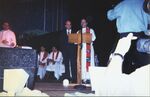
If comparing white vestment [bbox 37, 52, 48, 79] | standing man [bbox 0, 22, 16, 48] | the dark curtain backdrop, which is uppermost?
the dark curtain backdrop

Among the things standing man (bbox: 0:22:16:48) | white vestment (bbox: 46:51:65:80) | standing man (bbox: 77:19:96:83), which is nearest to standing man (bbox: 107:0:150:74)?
standing man (bbox: 77:19:96:83)

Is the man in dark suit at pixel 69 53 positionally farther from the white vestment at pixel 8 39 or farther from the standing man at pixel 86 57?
the white vestment at pixel 8 39

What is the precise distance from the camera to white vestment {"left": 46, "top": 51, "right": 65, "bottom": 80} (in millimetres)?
10203

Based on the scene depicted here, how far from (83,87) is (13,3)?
5.79 meters

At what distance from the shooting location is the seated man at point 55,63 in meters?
10.2

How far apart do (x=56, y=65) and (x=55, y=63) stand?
68mm

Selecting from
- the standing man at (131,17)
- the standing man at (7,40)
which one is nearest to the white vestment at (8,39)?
the standing man at (7,40)

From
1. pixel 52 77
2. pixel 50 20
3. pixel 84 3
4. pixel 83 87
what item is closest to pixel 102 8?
pixel 84 3

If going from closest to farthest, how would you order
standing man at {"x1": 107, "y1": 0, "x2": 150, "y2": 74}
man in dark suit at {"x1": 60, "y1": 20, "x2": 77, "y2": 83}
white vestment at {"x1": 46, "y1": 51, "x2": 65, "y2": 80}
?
1. standing man at {"x1": 107, "y1": 0, "x2": 150, "y2": 74}
2. man in dark suit at {"x1": 60, "y1": 20, "x2": 77, "y2": 83}
3. white vestment at {"x1": 46, "y1": 51, "x2": 65, "y2": 80}

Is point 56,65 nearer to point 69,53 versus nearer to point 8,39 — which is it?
point 69,53

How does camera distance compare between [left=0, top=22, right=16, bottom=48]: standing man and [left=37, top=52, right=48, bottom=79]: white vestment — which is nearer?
[left=0, top=22, right=16, bottom=48]: standing man

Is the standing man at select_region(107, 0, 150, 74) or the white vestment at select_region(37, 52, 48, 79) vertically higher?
the standing man at select_region(107, 0, 150, 74)

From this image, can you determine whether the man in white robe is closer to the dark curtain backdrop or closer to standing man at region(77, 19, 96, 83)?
the dark curtain backdrop

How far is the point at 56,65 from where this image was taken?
1038cm
